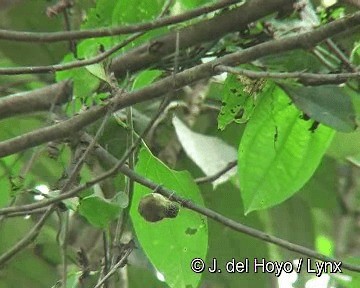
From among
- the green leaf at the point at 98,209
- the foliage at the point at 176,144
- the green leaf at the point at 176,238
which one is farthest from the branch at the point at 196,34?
the green leaf at the point at 98,209

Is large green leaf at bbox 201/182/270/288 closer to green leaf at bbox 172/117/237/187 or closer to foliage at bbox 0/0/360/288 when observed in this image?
foliage at bbox 0/0/360/288

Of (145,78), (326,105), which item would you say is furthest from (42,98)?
(326,105)

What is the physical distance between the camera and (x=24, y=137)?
2.40 ft

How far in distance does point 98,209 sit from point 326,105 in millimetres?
267

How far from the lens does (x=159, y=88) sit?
73 cm

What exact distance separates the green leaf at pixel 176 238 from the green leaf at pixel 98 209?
0.12 metres

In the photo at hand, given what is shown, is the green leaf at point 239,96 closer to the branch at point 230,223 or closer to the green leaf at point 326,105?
the green leaf at point 326,105

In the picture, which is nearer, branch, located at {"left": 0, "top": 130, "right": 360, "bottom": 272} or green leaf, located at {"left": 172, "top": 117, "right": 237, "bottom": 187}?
branch, located at {"left": 0, "top": 130, "right": 360, "bottom": 272}

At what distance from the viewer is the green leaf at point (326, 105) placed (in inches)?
31.2

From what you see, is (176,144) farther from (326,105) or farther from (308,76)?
(308,76)

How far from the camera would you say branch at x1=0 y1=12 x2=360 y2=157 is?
0.72 metres

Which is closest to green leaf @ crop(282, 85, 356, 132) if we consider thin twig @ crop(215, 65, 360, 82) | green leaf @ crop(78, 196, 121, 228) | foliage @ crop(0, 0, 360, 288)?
foliage @ crop(0, 0, 360, 288)

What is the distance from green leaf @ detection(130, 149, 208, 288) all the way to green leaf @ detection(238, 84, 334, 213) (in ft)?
0.19

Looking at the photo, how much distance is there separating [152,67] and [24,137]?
0.23 meters
